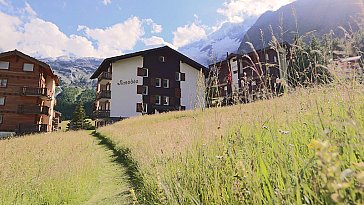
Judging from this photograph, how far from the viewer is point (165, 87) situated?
41.3 meters

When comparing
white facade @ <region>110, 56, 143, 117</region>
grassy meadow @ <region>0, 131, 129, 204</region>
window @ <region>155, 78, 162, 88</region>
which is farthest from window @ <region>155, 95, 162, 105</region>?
grassy meadow @ <region>0, 131, 129, 204</region>

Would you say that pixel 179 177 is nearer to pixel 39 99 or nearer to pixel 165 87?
pixel 165 87

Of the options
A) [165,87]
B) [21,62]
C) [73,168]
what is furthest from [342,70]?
[21,62]

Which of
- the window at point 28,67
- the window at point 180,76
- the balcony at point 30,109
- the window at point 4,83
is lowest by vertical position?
the balcony at point 30,109

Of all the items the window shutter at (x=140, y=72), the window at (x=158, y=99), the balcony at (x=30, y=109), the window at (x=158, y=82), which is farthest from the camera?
the window at (x=158, y=82)

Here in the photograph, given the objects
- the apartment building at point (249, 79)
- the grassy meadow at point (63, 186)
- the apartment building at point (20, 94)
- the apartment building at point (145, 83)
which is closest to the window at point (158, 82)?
the apartment building at point (145, 83)

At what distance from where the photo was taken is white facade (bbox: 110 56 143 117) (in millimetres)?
38781

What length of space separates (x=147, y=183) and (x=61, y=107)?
10977cm

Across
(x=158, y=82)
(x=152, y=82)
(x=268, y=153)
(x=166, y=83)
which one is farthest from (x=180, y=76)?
(x=268, y=153)

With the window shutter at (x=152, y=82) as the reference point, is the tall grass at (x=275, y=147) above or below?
below

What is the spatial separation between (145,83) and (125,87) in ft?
9.68

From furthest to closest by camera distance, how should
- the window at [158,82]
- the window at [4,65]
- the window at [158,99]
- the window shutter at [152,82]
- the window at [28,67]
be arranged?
the window at [158,82] → the window at [158,99] → the window shutter at [152,82] → the window at [28,67] → the window at [4,65]

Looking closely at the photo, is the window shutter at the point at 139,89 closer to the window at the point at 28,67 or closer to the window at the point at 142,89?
the window at the point at 142,89

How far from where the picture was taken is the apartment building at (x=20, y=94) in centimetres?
3534
